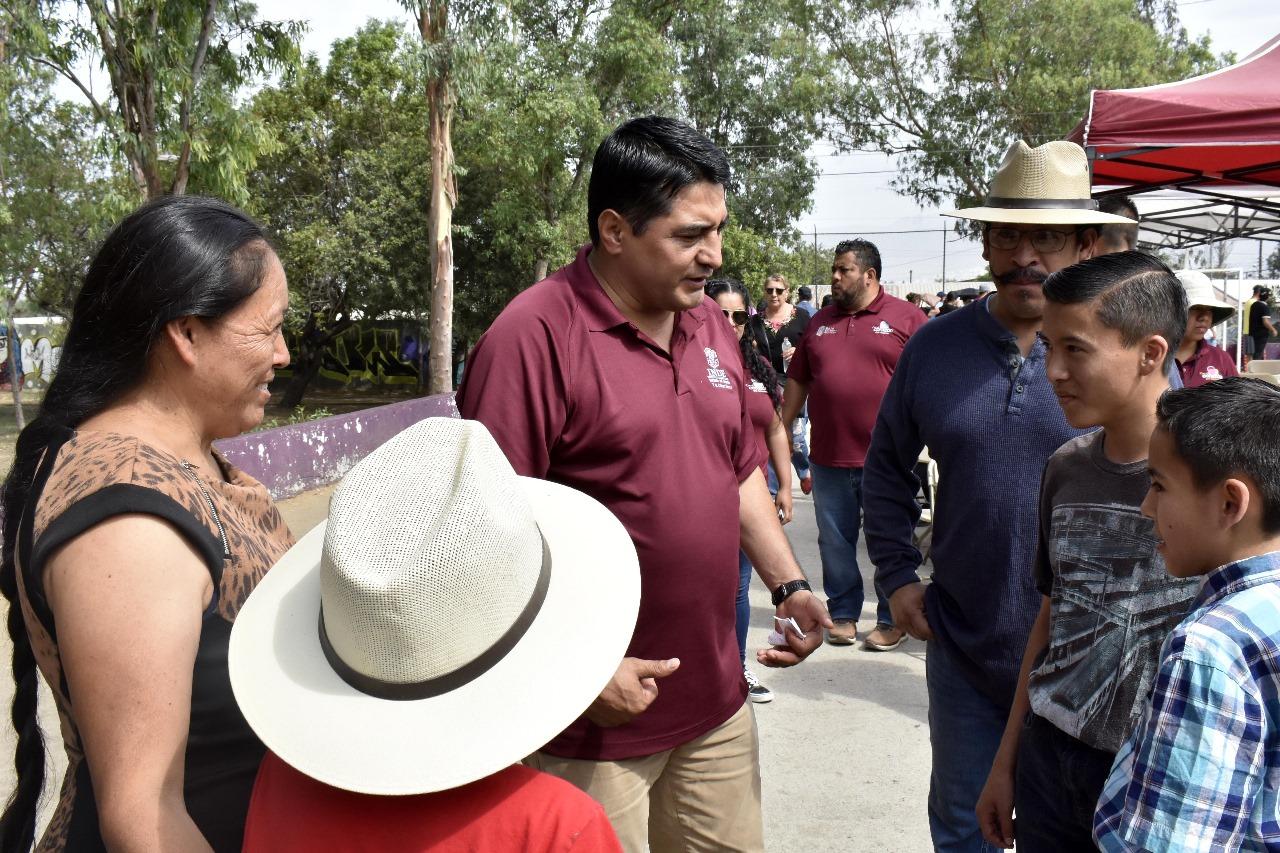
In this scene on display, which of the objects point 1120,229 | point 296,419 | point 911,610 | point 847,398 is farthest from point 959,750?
point 296,419

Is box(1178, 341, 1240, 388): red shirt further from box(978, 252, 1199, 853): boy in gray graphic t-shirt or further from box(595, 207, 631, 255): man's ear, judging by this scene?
box(595, 207, 631, 255): man's ear

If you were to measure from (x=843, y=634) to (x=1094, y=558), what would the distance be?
149 inches

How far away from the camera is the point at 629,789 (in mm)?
2324

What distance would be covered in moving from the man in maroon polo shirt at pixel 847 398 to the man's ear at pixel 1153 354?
3.55 meters

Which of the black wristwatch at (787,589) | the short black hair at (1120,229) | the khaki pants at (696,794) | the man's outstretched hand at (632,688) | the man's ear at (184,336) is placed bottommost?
the khaki pants at (696,794)

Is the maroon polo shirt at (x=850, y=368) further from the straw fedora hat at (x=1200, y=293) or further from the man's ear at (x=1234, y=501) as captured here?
the man's ear at (x=1234, y=501)

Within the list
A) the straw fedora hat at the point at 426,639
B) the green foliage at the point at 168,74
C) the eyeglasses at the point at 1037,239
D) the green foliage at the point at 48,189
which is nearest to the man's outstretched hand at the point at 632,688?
the straw fedora hat at the point at 426,639

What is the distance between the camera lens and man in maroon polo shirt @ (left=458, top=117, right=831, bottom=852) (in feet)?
7.47

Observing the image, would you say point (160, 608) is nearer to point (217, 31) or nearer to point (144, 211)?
point (144, 211)

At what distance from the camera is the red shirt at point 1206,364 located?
5.35 m

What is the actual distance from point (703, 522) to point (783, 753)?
237 cm

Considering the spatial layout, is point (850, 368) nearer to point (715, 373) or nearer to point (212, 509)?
point (715, 373)

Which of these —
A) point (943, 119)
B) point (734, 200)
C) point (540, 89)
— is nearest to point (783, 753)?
point (540, 89)

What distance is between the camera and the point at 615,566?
1.48 meters
